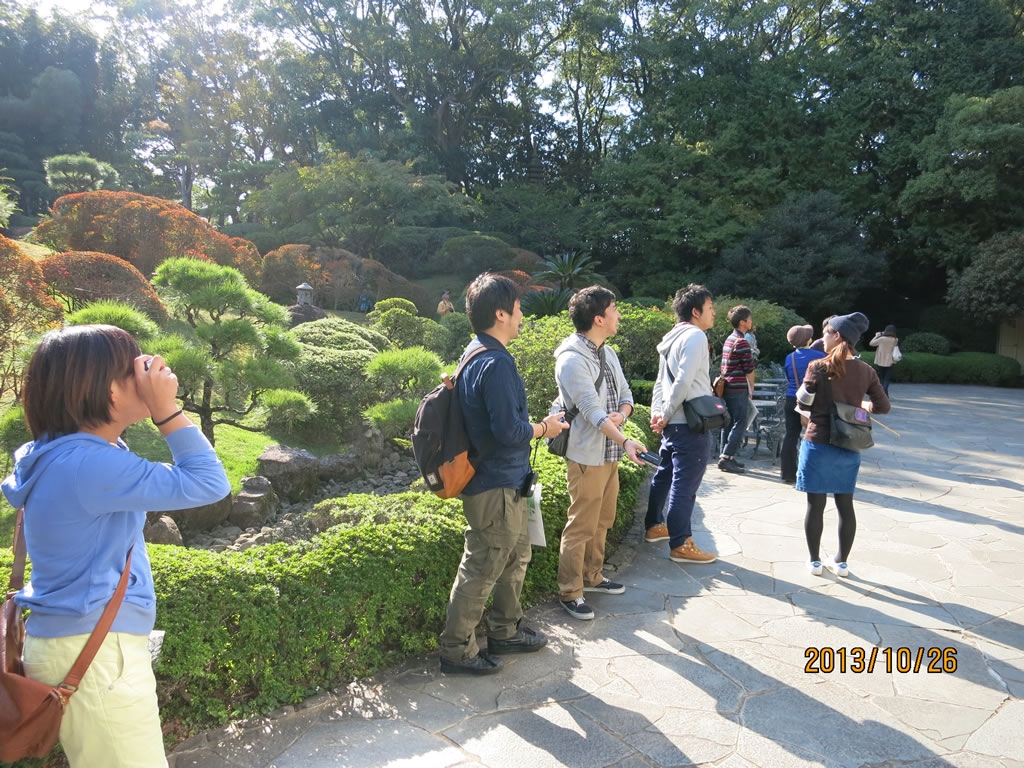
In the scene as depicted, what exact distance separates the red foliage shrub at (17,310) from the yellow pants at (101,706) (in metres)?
4.15

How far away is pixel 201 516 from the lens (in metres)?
4.75

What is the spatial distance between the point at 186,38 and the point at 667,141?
2198 cm

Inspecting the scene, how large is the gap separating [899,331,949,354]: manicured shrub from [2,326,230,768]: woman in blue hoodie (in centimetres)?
2117

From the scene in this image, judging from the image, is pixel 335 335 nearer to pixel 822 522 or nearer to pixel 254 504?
pixel 254 504

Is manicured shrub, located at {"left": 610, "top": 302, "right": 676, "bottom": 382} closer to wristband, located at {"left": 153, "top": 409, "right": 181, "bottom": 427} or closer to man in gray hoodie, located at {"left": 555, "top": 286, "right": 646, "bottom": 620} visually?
man in gray hoodie, located at {"left": 555, "top": 286, "right": 646, "bottom": 620}

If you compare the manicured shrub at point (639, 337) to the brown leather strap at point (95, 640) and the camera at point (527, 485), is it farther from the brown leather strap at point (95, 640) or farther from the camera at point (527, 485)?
the brown leather strap at point (95, 640)

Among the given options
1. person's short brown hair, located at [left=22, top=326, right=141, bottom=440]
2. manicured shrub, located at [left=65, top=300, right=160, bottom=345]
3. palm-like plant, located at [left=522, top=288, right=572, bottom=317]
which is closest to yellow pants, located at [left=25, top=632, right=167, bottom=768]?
person's short brown hair, located at [left=22, top=326, right=141, bottom=440]

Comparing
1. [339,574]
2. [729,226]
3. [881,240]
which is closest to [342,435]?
[339,574]

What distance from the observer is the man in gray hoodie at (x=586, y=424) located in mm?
3389

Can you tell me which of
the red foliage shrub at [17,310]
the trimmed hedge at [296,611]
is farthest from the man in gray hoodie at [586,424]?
the red foliage shrub at [17,310]

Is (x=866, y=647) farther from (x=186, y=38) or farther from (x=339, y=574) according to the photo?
(x=186, y=38)

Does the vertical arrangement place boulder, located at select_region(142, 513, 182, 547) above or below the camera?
below

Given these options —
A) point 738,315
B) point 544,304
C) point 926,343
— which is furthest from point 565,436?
point 926,343

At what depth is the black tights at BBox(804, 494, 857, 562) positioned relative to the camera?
12.5ft
